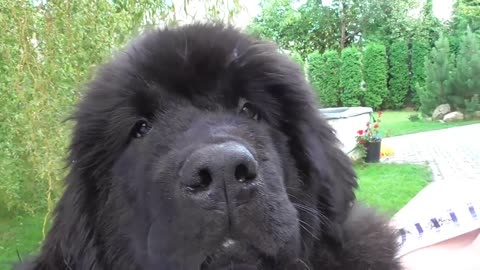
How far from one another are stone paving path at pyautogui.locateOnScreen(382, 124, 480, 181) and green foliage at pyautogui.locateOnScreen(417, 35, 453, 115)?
2124 millimetres

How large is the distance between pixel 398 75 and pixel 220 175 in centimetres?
2531

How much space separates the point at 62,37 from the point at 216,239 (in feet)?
7.86

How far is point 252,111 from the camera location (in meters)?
1.99

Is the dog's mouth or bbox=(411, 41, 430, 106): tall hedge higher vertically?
the dog's mouth

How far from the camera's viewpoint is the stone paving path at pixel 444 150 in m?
11.3

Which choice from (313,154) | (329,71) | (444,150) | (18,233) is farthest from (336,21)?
(313,154)

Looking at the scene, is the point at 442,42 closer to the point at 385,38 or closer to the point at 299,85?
the point at 385,38

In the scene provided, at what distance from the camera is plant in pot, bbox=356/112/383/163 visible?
40.2 feet

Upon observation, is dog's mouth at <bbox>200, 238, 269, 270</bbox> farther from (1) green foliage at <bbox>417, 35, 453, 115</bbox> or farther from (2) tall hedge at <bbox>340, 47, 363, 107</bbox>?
(2) tall hedge at <bbox>340, 47, 363, 107</bbox>

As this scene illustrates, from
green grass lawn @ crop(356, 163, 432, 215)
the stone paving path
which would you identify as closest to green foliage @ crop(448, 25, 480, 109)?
the stone paving path

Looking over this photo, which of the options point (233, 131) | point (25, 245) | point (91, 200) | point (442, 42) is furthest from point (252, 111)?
point (442, 42)

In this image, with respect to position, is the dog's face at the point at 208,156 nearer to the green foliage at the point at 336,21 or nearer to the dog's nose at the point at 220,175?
the dog's nose at the point at 220,175

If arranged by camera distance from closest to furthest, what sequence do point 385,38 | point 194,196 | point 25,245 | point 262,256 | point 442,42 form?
point 194,196 < point 262,256 < point 25,245 < point 442,42 < point 385,38

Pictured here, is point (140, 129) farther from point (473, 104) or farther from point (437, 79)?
point (437, 79)
